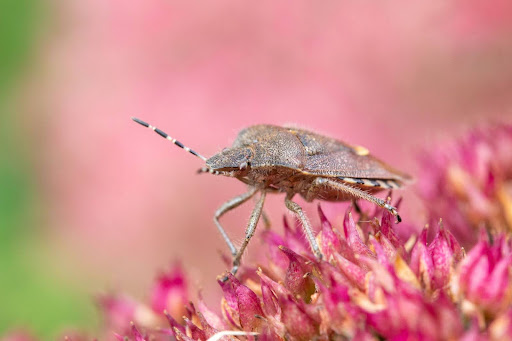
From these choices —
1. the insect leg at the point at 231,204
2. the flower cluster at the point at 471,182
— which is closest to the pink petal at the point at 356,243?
the insect leg at the point at 231,204

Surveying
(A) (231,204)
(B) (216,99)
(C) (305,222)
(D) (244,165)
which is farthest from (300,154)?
(B) (216,99)

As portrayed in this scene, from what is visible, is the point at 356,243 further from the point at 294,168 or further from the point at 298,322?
the point at 294,168

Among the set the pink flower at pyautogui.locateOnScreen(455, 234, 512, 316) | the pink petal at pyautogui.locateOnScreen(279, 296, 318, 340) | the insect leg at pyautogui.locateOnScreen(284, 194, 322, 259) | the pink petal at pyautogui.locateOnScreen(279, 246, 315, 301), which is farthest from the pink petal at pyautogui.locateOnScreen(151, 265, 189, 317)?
the pink flower at pyautogui.locateOnScreen(455, 234, 512, 316)

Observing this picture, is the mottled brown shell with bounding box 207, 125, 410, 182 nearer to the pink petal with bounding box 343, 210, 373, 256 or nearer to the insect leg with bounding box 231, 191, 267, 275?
the insect leg with bounding box 231, 191, 267, 275

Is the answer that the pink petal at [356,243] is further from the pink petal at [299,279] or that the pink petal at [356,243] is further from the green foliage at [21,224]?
the green foliage at [21,224]

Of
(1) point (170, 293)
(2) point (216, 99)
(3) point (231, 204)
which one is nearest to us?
(3) point (231, 204)

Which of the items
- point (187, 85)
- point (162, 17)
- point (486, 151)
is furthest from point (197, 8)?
point (486, 151)
